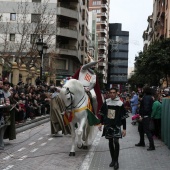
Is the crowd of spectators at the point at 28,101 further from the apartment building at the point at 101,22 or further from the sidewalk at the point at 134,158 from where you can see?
the apartment building at the point at 101,22

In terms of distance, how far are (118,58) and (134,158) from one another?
135 m

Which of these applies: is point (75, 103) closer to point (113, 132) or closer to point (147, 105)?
point (113, 132)

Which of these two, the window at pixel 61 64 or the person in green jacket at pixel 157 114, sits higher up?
the window at pixel 61 64

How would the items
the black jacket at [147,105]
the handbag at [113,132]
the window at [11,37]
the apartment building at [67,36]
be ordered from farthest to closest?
the apartment building at [67,36]
the window at [11,37]
the black jacket at [147,105]
the handbag at [113,132]

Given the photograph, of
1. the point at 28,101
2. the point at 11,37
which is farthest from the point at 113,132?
the point at 11,37

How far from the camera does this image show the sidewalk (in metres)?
8.88

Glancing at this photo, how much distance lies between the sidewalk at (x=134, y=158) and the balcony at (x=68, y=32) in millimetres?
40202

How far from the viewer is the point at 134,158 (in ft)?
32.9

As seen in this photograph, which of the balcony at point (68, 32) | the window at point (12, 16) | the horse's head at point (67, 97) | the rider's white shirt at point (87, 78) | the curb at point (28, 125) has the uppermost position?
the window at point (12, 16)

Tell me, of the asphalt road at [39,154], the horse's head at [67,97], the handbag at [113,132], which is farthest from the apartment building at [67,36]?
the handbag at [113,132]

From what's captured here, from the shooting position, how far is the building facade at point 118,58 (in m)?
141

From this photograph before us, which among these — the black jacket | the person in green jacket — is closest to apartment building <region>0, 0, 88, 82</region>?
the person in green jacket

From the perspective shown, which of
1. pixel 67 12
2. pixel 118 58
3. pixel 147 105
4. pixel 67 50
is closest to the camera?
pixel 147 105

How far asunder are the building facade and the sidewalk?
417ft
